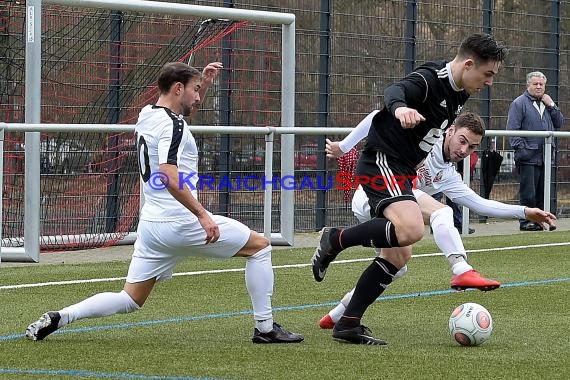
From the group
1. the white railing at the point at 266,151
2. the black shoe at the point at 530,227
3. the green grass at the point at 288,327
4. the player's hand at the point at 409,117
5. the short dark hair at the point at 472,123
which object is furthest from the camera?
the black shoe at the point at 530,227

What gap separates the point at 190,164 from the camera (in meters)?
7.58

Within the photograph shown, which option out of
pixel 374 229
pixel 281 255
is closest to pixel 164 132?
pixel 374 229

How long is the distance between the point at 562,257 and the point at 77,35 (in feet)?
18.3

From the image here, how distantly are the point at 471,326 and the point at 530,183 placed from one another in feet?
32.7

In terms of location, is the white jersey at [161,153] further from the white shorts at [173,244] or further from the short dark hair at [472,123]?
the short dark hair at [472,123]

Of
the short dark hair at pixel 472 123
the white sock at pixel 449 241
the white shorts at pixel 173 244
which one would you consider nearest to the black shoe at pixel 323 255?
the white sock at pixel 449 241

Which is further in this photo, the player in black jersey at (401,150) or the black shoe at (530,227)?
the black shoe at (530,227)

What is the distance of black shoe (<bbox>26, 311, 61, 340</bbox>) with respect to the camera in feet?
24.9

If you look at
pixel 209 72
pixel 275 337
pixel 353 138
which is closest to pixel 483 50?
pixel 353 138

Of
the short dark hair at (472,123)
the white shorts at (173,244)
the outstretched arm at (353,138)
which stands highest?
the short dark hair at (472,123)

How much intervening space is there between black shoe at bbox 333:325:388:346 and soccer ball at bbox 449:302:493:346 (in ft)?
1.42

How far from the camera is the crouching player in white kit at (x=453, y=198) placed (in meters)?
7.80

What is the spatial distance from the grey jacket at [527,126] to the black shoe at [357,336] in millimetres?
9894

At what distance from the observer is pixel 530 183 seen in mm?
17344
